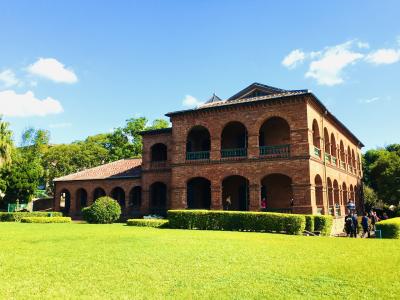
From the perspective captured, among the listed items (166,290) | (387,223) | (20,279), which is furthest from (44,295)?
(387,223)

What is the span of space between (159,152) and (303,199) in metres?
13.7

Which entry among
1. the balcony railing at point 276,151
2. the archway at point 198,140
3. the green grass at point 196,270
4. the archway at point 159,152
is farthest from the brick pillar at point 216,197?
the green grass at point 196,270

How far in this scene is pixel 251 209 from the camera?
2144cm

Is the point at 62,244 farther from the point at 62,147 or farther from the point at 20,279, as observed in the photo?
the point at 62,147

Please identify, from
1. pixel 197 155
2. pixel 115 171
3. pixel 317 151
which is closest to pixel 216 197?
pixel 197 155

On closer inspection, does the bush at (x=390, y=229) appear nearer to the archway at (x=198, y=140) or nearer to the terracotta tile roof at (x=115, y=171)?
the archway at (x=198, y=140)

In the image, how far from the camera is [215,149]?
918 inches

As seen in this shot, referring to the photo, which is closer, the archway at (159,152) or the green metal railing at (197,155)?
the green metal railing at (197,155)

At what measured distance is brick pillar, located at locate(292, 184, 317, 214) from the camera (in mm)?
19734

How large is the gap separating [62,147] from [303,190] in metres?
46.2

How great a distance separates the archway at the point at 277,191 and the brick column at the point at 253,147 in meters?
2.74

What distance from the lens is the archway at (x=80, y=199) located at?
108 feet

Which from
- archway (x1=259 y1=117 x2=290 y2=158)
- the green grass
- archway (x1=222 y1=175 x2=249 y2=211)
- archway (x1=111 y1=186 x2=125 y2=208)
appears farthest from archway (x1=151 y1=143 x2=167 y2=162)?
the green grass

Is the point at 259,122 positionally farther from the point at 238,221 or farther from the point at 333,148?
the point at 333,148
